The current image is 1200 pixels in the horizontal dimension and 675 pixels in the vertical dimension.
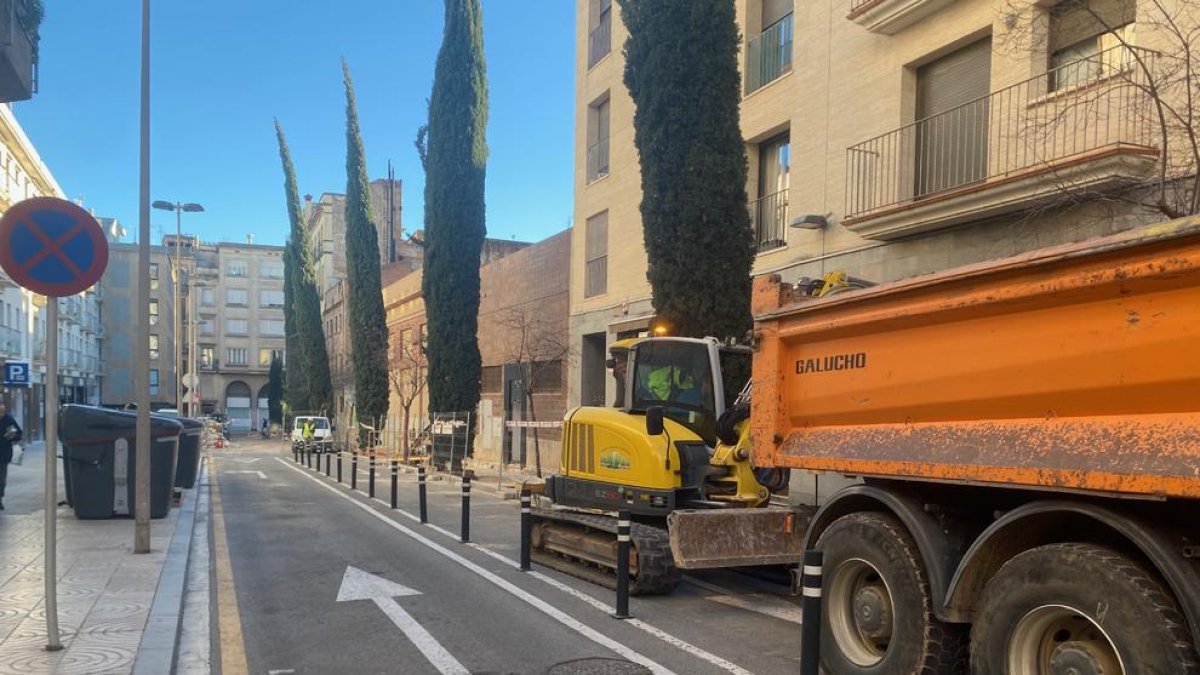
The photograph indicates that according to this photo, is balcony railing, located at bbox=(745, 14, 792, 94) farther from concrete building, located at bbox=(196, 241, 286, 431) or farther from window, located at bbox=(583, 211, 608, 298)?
concrete building, located at bbox=(196, 241, 286, 431)

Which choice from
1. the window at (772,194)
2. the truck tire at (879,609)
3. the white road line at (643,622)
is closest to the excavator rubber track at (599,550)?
the white road line at (643,622)

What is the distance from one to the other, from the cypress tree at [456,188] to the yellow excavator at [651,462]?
18313 millimetres

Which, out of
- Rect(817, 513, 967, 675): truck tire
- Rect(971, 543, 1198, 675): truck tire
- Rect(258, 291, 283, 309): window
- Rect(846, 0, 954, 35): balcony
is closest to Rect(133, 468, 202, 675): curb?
Rect(817, 513, 967, 675): truck tire

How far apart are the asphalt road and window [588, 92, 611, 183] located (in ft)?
39.6

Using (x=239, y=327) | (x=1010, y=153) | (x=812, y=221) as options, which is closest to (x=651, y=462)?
(x=1010, y=153)

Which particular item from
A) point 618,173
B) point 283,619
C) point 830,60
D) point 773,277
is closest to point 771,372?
point 773,277

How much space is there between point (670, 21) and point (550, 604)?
9.55 meters

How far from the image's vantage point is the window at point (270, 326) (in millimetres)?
91312

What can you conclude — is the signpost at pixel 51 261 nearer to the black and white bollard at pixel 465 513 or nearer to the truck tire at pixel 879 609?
the truck tire at pixel 879 609

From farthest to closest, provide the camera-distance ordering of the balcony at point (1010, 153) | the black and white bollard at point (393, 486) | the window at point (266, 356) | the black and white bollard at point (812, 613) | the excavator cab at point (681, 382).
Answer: the window at point (266, 356)
the black and white bollard at point (393, 486)
the balcony at point (1010, 153)
the excavator cab at point (681, 382)
the black and white bollard at point (812, 613)

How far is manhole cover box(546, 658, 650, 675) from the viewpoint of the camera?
18.9 feet

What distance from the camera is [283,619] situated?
7363 millimetres

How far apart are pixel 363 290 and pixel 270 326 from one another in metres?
55.9

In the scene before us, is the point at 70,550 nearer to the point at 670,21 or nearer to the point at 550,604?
the point at 550,604
